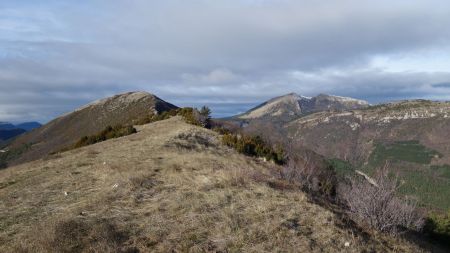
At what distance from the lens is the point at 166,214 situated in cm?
1213

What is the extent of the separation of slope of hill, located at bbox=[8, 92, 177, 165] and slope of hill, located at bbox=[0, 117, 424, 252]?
90862 millimetres

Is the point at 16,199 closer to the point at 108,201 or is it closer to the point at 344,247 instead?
the point at 108,201

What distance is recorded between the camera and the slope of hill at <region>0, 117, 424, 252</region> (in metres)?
10.0

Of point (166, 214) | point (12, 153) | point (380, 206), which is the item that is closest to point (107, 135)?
point (166, 214)

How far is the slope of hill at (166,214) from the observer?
10.0m

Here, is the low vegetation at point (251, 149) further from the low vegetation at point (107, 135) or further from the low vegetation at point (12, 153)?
the low vegetation at point (12, 153)

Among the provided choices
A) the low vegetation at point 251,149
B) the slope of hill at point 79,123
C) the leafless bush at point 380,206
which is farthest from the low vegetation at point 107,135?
the slope of hill at point 79,123

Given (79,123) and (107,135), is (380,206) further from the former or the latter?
(79,123)

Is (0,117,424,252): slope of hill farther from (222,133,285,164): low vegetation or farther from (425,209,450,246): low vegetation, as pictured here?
(425,209,450,246): low vegetation

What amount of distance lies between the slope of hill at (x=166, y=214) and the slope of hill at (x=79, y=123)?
9086 centimetres

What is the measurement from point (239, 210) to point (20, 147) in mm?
150199

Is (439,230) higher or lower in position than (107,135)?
lower

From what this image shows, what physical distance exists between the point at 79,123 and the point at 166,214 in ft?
418

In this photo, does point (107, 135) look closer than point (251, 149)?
No
